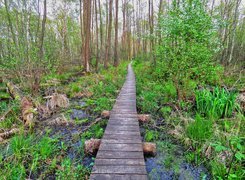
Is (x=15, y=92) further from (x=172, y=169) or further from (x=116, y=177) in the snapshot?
(x=172, y=169)

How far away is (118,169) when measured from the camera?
2.43 meters

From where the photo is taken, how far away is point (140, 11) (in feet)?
101

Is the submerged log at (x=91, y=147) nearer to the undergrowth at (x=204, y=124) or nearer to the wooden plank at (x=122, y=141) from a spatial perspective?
the wooden plank at (x=122, y=141)

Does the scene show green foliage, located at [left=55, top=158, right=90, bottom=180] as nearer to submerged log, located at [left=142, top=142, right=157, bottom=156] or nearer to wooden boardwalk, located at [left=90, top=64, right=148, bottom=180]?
wooden boardwalk, located at [left=90, top=64, right=148, bottom=180]

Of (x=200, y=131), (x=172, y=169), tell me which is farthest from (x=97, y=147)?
(x=200, y=131)

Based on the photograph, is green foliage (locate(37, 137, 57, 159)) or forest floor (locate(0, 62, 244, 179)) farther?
green foliage (locate(37, 137, 57, 159))

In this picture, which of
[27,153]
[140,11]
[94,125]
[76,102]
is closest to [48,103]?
[76,102]

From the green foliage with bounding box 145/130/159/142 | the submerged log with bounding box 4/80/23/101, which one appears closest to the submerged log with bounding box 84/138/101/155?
the green foliage with bounding box 145/130/159/142

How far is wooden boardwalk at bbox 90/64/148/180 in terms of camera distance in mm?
2326

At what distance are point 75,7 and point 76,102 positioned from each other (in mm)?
17659

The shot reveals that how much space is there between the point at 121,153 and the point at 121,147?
188mm

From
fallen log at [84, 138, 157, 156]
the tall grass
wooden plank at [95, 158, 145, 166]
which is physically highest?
the tall grass

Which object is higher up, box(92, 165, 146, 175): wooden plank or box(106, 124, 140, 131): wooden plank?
box(106, 124, 140, 131): wooden plank

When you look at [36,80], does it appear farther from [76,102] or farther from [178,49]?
[178,49]
